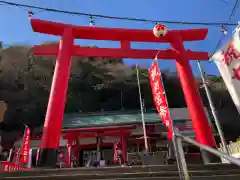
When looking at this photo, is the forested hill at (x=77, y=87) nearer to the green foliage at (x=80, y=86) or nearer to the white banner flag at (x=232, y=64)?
the green foliage at (x=80, y=86)

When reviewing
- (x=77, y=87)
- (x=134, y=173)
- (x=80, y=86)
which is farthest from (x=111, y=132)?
(x=80, y=86)

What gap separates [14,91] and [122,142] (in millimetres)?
18715

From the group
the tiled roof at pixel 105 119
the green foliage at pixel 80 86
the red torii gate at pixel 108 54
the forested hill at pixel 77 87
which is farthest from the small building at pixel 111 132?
the green foliage at pixel 80 86

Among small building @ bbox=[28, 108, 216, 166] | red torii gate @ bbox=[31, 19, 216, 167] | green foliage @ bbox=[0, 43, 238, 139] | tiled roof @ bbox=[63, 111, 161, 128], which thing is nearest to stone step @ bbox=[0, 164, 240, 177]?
red torii gate @ bbox=[31, 19, 216, 167]

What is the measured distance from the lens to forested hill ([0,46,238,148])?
26.5 m

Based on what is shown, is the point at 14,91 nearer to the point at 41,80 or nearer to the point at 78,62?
the point at 41,80

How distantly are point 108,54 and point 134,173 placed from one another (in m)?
5.00

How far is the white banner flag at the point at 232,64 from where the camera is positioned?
474cm

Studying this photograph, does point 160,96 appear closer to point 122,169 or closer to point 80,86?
point 122,169

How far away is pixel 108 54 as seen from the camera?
836cm

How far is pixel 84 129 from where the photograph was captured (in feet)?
48.7

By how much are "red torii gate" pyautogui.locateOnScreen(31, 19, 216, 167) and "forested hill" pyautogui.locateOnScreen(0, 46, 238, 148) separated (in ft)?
58.4

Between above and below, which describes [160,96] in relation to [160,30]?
below

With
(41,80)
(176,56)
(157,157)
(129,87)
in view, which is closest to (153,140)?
(157,157)
